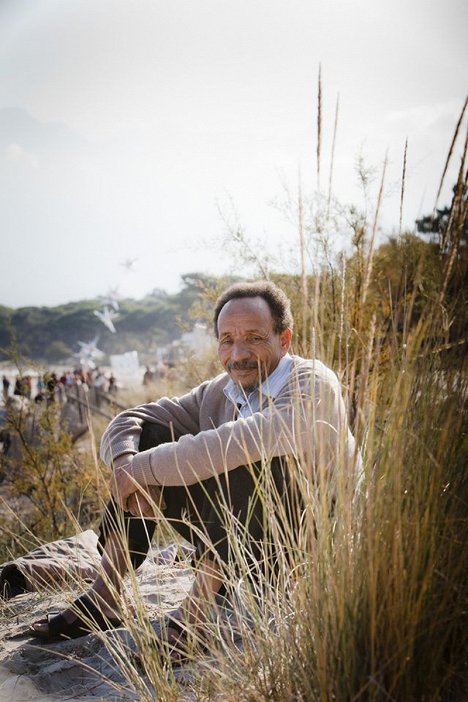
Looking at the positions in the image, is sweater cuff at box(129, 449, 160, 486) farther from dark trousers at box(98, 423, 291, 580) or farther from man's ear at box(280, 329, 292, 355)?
man's ear at box(280, 329, 292, 355)

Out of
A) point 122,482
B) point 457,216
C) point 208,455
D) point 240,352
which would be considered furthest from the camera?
point 240,352

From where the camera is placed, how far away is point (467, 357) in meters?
1.33

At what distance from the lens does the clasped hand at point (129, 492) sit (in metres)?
2.09

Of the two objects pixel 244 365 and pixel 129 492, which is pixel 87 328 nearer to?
pixel 244 365

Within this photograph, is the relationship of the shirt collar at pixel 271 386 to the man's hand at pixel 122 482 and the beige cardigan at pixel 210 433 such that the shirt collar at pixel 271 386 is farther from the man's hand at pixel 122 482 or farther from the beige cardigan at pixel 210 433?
the man's hand at pixel 122 482

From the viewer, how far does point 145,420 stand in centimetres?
254

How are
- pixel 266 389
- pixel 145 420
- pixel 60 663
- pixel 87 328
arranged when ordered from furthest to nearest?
1. pixel 87 328
2. pixel 145 420
3. pixel 266 389
4. pixel 60 663

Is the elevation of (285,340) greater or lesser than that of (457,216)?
lesser

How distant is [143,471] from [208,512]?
313 mm

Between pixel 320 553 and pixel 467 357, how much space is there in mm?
568

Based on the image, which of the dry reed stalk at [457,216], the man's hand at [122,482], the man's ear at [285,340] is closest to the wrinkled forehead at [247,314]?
the man's ear at [285,340]

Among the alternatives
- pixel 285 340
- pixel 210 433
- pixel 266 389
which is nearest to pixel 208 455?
pixel 210 433

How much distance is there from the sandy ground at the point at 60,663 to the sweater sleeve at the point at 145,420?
0.52 meters

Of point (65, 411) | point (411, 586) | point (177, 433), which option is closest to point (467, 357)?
point (411, 586)
